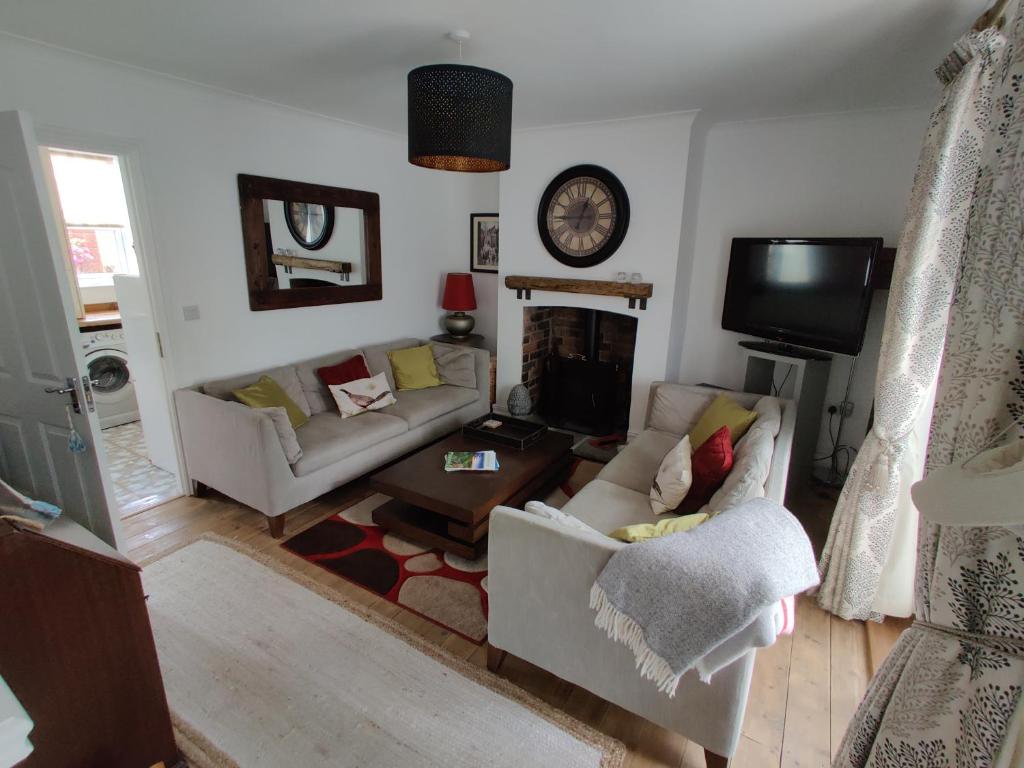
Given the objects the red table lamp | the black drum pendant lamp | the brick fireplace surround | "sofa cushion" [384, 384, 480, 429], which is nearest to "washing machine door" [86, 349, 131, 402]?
"sofa cushion" [384, 384, 480, 429]

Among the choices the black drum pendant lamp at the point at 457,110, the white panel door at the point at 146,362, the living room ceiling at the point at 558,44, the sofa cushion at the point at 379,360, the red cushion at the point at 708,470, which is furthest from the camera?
the sofa cushion at the point at 379,360

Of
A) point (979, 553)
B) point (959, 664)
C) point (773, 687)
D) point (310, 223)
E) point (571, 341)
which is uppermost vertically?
point (310, 223)

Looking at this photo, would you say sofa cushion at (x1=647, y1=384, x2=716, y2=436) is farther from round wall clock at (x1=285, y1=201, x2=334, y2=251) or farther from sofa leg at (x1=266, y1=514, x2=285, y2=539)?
round wall clock at (x1=285, y1=201, x2=334, y2=251)

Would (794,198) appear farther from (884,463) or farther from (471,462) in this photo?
(471,462)

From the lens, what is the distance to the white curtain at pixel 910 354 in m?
1.74

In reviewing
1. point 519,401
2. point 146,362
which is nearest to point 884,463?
point 519,401

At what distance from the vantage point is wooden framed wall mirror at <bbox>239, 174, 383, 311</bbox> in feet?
11.2

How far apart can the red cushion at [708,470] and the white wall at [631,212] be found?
1.51 m

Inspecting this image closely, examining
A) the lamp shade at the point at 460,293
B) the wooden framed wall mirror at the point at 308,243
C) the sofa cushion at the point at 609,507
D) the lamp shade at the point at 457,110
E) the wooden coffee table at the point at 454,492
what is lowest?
the wooden coffee table at the point at 454,492

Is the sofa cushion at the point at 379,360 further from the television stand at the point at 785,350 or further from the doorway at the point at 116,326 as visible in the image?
the television stand at the point at 785,350

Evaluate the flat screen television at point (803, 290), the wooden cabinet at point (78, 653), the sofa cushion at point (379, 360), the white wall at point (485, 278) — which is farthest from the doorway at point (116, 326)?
the flat screen television at point (803, 290)

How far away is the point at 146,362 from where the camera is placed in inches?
127

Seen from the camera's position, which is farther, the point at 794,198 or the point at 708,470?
the point at 794,198

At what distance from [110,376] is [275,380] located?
2.01m
